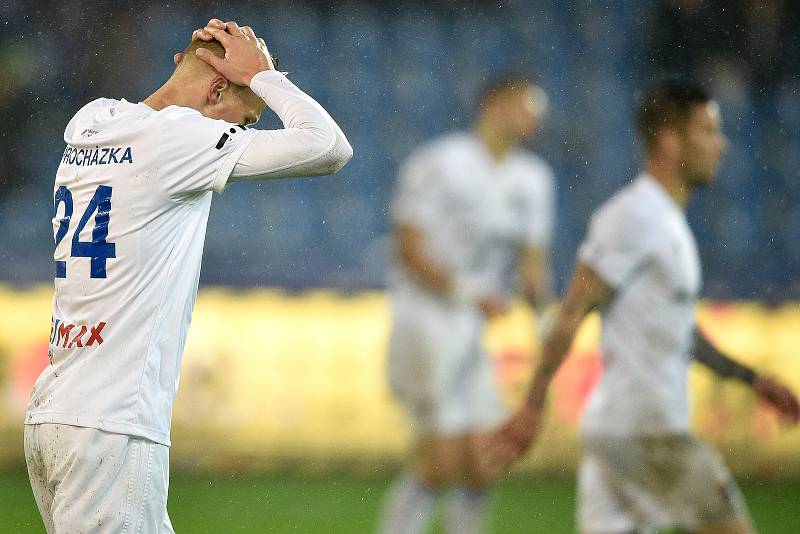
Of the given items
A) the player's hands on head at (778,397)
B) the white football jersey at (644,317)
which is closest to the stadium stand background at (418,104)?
the white football jersey at (644,317)

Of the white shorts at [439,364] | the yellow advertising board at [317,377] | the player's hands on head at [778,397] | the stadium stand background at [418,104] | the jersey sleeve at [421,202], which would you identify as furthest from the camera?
the stadium stand background at [418,104]

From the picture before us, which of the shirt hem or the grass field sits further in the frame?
the grass field

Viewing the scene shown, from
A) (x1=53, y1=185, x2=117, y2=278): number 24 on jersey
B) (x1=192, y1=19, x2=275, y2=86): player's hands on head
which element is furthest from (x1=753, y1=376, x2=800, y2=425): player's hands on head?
(x1=53, y1=185, x2=117, y2=278): number 24 on jersey

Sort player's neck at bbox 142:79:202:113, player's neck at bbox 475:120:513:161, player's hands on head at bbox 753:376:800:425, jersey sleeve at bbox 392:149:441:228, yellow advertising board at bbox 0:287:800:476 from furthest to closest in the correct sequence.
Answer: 1. yellow advertising board at bbox 0:287:800:476
2. player's neck at bbox 475:120:513:161
3. jersey sleeve at bbox 392:149:441:228
4. player's hands on head at bbox 753:376:800:425
5. player's neck at bbox 142:79:202:113

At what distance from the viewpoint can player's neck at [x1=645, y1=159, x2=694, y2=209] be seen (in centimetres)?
311

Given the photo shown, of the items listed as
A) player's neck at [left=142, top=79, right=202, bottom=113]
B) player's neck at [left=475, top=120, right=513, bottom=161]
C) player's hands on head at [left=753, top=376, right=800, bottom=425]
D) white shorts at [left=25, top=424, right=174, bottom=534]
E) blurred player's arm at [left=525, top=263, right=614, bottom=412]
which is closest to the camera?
white shorts at [left=25, top=424, right=174, bottom=534]

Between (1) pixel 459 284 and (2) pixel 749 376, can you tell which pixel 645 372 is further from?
(1) pixel 459 284

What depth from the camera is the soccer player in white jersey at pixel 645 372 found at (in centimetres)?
296

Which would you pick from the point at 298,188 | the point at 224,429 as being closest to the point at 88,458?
the point at 224,429

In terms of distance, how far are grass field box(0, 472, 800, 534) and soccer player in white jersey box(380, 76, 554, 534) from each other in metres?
0.32

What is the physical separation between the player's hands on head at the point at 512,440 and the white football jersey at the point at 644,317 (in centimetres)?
16

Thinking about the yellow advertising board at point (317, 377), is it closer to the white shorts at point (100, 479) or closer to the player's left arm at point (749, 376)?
the player's left arm at point (749, 376)

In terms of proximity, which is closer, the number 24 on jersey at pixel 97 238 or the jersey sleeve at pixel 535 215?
the number 24 on jersey at pixel 97 238

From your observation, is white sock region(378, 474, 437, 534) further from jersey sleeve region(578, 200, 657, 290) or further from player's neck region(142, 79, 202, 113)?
player's neck region(142, 79, 202, 113)
